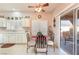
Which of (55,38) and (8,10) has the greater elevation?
(8,10)

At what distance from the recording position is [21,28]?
6793 mm

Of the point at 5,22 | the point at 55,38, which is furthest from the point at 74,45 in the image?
the point at 5,22

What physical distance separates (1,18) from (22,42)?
1621 millimetres

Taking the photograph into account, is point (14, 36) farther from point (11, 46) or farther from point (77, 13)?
point (77, 13)

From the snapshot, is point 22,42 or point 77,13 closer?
point 77,13

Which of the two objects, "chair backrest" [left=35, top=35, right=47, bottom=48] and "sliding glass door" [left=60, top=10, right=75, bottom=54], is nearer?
"sliding glass door" [left=60, top=10, right=75, bottom=54]

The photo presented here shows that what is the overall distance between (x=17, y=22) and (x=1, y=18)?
82cm

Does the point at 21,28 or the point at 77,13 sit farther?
the point at 21,28

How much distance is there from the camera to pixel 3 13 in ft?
21.6

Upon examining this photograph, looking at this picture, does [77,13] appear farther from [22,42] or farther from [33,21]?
[22,42]

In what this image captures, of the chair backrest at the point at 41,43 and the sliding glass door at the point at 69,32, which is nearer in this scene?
the sliding glass door at the point at 69,32

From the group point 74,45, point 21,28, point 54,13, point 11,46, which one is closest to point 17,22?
point 21,28

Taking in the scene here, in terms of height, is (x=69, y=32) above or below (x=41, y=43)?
above

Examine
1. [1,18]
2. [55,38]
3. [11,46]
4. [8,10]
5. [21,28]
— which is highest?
[8,10]
